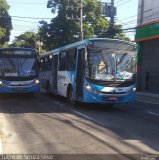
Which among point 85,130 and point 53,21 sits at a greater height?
point 53,21

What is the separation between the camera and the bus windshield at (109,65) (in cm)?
1661

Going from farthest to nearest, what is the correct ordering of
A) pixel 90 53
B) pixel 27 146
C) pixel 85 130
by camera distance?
pixel 90 53 → pixel 85 130 → pixel 27 146

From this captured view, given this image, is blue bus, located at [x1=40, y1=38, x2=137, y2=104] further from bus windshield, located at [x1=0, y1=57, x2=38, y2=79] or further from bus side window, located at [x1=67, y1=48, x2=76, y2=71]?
bus windshield, located at [x1=0, y1=57, x2=38, y2=79]

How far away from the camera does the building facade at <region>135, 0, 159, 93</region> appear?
36.7 meters

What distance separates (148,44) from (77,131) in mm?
28095

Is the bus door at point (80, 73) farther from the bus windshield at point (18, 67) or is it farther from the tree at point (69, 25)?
the tree at point (69, 25)

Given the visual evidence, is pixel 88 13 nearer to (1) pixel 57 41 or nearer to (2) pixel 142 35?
(1) pixel 57 41

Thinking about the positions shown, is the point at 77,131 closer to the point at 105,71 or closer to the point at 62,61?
the point at 105,71

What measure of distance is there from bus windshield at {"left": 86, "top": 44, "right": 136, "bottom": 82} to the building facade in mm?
19289

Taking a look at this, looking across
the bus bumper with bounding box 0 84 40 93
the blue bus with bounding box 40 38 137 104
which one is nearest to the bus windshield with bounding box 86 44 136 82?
the blue bus with bounding box 40 38 137 104

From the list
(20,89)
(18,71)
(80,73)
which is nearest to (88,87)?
(80,73)

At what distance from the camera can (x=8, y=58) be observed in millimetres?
22656

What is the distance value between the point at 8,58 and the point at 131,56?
8.24m

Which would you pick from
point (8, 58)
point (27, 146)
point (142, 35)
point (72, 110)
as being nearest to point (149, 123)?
point (72, 110)
